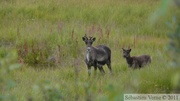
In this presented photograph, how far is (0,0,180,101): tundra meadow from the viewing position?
812cm

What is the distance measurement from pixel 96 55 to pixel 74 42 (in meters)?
2.05

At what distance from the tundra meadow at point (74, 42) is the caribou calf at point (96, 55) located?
0.18m

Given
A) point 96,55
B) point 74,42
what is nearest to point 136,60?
point 96,55

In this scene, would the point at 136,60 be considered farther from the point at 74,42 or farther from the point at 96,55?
the point at 74,42

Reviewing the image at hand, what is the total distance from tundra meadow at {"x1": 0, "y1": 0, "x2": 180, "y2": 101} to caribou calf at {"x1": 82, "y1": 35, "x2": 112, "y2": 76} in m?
0.18

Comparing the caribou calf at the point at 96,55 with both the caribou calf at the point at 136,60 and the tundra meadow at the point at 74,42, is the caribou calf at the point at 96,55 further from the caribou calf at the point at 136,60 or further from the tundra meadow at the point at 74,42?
the caribou calf at the point at 136,60

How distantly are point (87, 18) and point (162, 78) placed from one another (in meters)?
8.14

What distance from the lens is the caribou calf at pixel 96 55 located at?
10.4 metres

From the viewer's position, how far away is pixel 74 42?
493 inches

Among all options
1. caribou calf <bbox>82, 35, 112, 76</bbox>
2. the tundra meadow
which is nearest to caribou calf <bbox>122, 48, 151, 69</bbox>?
the tundra meadow

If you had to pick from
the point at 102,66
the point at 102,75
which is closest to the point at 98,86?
the point at 102,75

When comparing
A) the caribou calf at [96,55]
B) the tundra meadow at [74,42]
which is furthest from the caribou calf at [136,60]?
the caribou calf at [96,55]

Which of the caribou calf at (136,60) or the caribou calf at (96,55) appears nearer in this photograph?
the caribou calf at (96,55)

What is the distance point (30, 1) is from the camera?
686 inches
